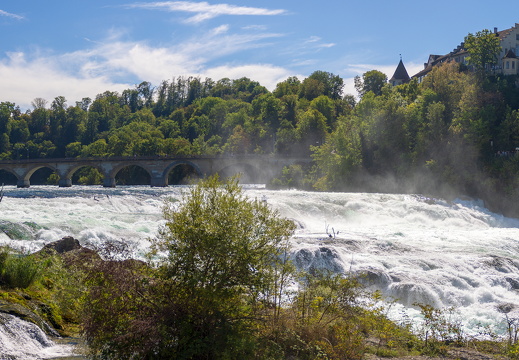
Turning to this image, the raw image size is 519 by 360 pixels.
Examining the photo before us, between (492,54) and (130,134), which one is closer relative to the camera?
(492,54)

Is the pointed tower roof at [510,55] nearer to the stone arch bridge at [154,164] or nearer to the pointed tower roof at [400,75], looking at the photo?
the stone arch bridge at [154,164]

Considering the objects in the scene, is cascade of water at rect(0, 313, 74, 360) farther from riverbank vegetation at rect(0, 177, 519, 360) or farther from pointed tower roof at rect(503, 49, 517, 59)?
pointed tower roof at rect(503, 49, 517, 59)

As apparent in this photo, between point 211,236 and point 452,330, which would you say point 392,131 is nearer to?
point 452,330

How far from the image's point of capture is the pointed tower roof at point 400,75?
118 metres

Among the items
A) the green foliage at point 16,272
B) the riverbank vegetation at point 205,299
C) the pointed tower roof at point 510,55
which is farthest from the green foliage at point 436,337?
the pointed tower roof at point 510,55

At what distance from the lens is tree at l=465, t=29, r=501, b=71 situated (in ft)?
259

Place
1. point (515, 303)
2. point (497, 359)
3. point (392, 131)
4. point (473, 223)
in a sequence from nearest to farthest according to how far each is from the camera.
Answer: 1. point (497, 359)
2. point (515, 303)
3. point (473, 223)
4. point (392, 131)

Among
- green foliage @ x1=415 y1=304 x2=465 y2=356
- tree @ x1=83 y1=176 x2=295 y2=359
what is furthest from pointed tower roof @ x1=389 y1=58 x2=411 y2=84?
tree @ x1=83 y1=176 x2=295 y2=359

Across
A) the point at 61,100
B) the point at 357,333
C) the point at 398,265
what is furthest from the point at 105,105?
the point at 357,333

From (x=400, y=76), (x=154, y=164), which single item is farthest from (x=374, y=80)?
(x=154, y=164)

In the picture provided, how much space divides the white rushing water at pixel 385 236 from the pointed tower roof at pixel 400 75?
6625 centimetres

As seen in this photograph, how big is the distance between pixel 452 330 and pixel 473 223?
3367 centimetres

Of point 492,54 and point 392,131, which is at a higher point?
point 492,54

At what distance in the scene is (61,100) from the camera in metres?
158
